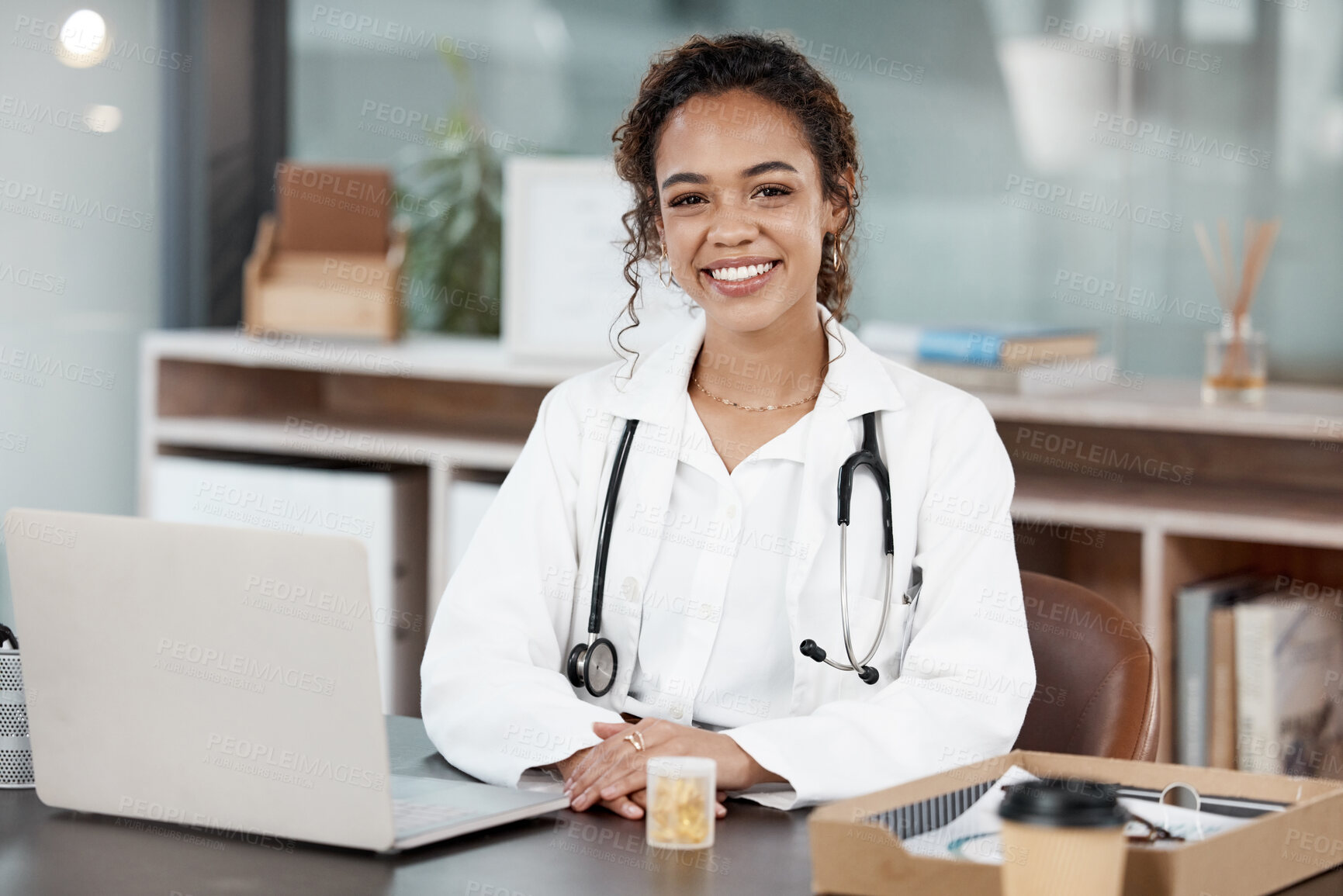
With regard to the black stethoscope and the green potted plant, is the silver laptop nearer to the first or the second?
the black stethoscope

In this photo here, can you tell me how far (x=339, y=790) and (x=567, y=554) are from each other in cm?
61

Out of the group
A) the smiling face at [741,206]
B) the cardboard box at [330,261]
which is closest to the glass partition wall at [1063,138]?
the cardboard box at [330,261]

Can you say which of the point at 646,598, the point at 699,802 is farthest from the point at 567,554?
the point at 699,802

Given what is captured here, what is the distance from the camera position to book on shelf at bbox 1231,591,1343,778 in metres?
2.35

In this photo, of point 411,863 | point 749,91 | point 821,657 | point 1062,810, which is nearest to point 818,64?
point 749,91

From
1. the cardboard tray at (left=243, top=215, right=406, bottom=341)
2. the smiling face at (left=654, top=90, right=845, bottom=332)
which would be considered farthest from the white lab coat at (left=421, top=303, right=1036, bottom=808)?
the cardboard tray at (left=243, top=215, right=406, bottom=341)

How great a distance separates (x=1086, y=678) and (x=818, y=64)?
175 cm

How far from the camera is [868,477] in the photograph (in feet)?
5.56

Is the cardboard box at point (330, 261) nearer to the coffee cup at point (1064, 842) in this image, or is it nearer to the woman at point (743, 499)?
the woman at point (743, 499)

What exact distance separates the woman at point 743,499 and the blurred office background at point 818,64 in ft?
3.78

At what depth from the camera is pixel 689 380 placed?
6.11ft

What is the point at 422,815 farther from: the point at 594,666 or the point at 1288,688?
the point at 1288,688

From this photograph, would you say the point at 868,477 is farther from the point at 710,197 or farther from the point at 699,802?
the point at 699,802

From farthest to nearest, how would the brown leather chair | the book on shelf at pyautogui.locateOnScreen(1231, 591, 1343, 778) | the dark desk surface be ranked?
the book on shelf at pyautogui.locateOnScreen(1231, 591, 1343, 778), the brown leather chair, the dark desk surface
